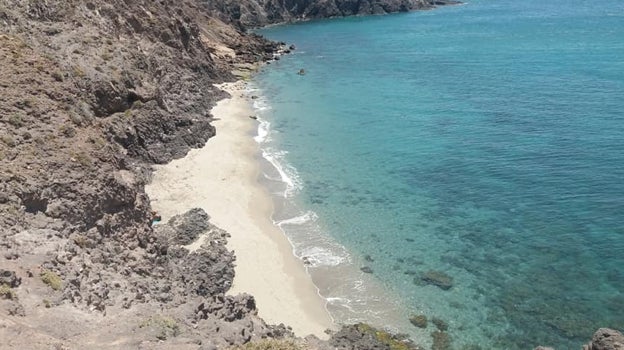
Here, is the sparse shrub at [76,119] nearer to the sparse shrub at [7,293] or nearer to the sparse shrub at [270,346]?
the sparse shrub at [7,293]

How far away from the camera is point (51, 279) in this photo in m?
22.9

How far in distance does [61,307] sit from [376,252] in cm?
2132

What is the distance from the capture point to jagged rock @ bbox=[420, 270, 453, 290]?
3391 cm

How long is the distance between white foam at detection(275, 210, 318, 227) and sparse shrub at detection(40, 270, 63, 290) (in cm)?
2005

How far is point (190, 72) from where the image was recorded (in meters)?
75.0

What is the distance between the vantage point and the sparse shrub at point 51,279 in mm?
22703

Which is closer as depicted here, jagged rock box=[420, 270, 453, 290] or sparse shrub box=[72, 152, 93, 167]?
sparse shrub box=[72, 152, 93, 167]

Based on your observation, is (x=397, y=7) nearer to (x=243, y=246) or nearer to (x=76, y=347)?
(x=243, y=246)

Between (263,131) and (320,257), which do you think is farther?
(263,131)

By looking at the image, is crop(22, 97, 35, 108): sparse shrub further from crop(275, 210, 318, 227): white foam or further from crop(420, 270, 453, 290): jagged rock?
crop(420, 270, 453, 290): jagged rock

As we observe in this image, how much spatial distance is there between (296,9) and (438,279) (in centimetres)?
16705

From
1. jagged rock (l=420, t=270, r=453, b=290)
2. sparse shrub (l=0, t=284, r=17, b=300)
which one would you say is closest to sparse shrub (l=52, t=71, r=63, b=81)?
sparse shrub (l=0, t=284, r=17, b=300)

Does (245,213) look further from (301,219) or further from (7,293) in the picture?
(7,293)

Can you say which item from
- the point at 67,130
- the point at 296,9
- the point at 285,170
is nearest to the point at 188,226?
the point at 67,130
